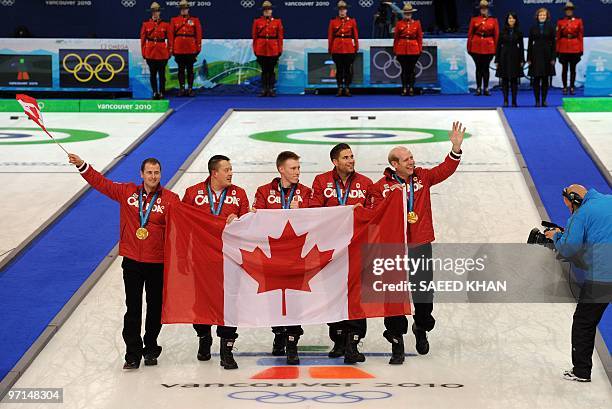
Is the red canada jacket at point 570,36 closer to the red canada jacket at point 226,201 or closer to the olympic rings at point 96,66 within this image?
the olympic rings at point 96,66

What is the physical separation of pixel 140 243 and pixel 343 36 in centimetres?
1501

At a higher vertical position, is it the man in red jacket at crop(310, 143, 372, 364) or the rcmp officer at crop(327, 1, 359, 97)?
the rcmp officer at crop(327, 1, 359, 97)

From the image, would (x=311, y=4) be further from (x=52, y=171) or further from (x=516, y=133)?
(x=52, y=171)

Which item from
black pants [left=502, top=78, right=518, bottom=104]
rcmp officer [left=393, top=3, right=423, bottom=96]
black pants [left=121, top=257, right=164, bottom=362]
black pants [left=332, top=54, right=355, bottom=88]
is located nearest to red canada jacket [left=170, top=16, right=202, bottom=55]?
black pants [left=332, top=54, right=355, bottom=88]

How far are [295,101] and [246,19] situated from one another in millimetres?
6277

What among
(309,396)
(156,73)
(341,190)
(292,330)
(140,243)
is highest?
(156,73)

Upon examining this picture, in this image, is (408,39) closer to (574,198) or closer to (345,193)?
(345,193)

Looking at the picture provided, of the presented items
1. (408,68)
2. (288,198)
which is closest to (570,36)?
(408,68)

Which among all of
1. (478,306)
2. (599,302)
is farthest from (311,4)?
(599,302)

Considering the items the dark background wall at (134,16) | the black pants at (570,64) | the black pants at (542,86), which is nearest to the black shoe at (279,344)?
the black pants at (542,86)

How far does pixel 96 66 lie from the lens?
975 inches

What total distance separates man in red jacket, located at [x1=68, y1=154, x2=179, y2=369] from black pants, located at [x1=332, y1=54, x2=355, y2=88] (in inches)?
586

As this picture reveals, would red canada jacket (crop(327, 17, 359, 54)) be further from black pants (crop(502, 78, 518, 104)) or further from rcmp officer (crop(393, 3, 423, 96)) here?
black pants (crop(502, 78, 518, 104))

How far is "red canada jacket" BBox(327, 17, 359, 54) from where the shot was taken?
23703 mm
